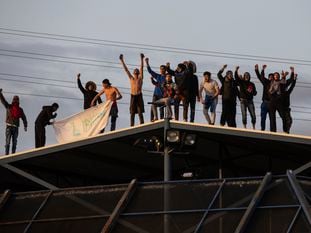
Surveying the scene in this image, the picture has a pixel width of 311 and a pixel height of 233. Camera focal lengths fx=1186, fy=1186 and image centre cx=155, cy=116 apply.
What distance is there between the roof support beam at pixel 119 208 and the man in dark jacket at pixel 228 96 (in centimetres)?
727

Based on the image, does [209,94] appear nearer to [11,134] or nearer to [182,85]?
[182,85]

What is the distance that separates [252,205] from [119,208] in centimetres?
320

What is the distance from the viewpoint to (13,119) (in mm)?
36812

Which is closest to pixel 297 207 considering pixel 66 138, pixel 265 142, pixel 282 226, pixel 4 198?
pixel 282 226

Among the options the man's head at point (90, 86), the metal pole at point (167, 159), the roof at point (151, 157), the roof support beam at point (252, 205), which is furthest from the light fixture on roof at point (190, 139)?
the man's head at point (90, 86)

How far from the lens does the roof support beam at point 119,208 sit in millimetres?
27219

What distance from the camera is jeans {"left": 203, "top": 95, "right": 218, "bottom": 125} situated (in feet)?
113

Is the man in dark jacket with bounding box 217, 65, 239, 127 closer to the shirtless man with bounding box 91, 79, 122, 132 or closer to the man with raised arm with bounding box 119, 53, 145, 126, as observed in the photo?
the man with raised arm with bounding box 119, 53, 145, 126

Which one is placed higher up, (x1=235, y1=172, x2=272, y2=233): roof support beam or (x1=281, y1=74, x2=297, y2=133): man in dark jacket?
(x1=281, y1=74, x2=297, y2=133): man in dark jacket

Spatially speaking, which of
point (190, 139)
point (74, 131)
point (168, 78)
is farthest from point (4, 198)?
point (74, 131)

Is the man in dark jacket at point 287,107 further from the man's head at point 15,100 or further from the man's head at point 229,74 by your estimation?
the man's head at point 15,100

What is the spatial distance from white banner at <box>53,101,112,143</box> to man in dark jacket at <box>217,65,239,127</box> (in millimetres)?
3610

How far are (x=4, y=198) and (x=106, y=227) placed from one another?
310cm

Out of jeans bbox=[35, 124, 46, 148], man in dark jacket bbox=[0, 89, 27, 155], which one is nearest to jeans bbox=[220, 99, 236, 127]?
jeans bbox=[35, 124, 46, 148]
